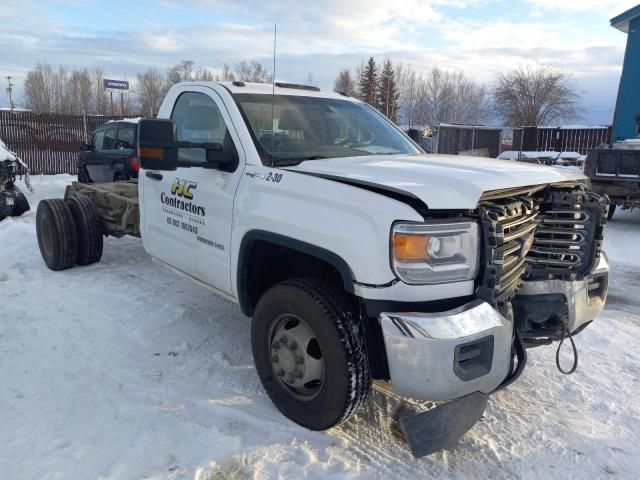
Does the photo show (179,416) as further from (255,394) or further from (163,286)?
(163,286)

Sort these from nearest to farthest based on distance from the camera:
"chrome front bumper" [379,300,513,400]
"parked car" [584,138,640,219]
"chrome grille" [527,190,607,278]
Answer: "chrome front bumper" [379,300,513,400]
"chrome grille" [527,190,607,278]
"parked car" [584,138,640,219]

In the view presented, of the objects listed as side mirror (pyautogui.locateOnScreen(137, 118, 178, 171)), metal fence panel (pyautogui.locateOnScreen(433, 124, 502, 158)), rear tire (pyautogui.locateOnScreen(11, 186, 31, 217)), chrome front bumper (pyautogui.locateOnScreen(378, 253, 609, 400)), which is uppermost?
metal fence panel (pyautogui.locateOnScreen(433, 124, 502, 158))

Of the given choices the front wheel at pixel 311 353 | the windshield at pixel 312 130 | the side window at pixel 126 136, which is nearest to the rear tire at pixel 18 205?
the side window at pixel 126 136

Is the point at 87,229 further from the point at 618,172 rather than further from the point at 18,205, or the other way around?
the point at 618,172

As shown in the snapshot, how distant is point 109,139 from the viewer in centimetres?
1180

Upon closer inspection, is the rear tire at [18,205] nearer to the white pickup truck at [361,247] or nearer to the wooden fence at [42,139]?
the white pickup truck at [361,247]

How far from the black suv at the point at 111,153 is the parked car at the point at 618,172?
8.55 metres

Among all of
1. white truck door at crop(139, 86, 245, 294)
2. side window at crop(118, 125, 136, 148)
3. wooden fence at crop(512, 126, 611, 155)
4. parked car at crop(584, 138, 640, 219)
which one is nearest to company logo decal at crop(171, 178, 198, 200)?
white truck door at crop(139, 86, 245, 294)

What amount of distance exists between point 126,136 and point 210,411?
9.57 m

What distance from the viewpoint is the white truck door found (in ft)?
11.5

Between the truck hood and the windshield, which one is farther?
the windshield

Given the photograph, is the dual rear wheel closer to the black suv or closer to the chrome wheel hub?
the chrome wheel hub

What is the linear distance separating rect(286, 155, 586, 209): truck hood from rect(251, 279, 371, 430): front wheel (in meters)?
0.65

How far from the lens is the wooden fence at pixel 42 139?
61.4 ft
